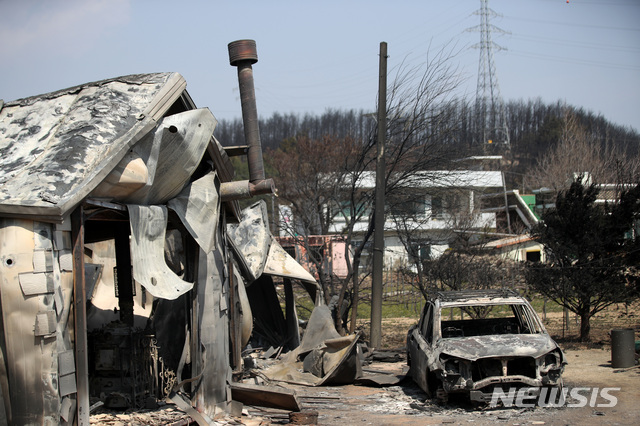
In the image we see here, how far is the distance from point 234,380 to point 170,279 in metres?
4.27

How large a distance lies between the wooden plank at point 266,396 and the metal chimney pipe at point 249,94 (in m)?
3.05

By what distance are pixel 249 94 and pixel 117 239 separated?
9.41 feet

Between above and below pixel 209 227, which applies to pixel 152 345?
below

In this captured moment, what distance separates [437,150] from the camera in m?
17.5

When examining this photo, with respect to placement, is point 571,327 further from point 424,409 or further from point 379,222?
point 424,409

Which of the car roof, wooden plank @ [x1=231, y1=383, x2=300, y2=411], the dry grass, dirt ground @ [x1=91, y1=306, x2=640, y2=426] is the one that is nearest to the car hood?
dirt ground @ [x1=91, y1=306, x2=640, y2=426]

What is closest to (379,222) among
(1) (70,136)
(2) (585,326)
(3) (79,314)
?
(2) (585,326)

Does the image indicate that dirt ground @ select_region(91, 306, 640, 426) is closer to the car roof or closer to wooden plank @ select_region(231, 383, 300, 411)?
wooden plank @ select_region(231, 383, 300, 411)

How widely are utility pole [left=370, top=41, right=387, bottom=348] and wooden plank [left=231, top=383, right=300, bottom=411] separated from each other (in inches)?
198

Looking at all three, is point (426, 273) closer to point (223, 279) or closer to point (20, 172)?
point (223, 279)

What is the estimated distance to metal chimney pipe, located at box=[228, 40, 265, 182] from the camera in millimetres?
9266

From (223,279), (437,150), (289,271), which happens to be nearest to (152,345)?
(223,279)

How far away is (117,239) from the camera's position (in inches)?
374

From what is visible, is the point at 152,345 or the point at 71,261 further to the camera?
the point at 152,345
